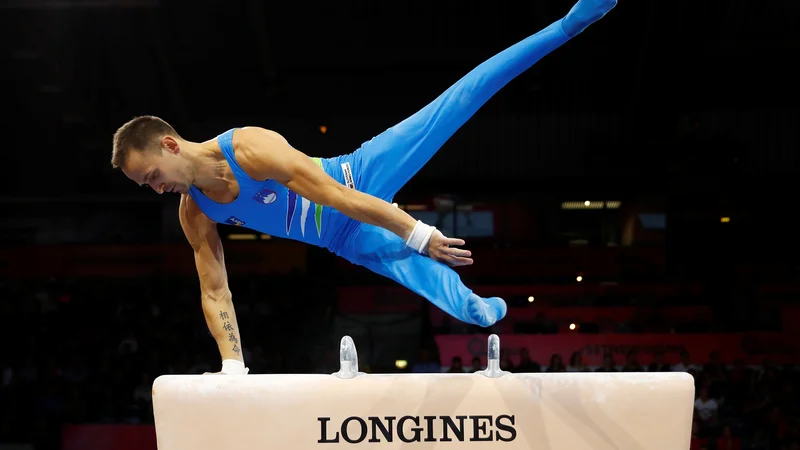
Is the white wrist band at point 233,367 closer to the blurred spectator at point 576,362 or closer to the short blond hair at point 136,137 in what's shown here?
the short blond hair at point 136,137

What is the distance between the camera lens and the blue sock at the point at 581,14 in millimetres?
3350

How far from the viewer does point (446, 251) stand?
9.52 feet

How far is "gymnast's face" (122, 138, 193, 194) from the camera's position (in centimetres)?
303

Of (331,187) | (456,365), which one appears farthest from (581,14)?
(456,365)

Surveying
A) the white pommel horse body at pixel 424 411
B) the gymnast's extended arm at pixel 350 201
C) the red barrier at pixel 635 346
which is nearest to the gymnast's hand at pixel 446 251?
the gymnast's extended arm at pixel 350 201

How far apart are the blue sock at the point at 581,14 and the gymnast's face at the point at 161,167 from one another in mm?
1745

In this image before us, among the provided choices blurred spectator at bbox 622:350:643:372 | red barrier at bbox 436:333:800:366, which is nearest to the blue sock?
blurred spectator at bbox 622:350:643:372

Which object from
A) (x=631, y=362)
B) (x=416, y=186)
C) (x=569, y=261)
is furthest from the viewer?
(x=416, y=186)

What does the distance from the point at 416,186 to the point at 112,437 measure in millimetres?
4525

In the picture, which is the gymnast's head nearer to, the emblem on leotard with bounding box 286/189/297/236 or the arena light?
the emblem on leotard with bounding box 286/189/297/236

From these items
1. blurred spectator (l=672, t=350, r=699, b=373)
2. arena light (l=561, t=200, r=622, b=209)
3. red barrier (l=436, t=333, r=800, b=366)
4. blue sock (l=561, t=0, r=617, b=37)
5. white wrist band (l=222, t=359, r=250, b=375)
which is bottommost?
blurred spectator (l=672, t=350, r=699, b=373)

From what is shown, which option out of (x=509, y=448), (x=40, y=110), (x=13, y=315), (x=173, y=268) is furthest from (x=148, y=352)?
(x=509, y=448)

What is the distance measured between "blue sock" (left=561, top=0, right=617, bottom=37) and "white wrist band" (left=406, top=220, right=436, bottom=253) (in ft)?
3.77

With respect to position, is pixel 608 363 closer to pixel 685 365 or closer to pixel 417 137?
pixel 685 365
